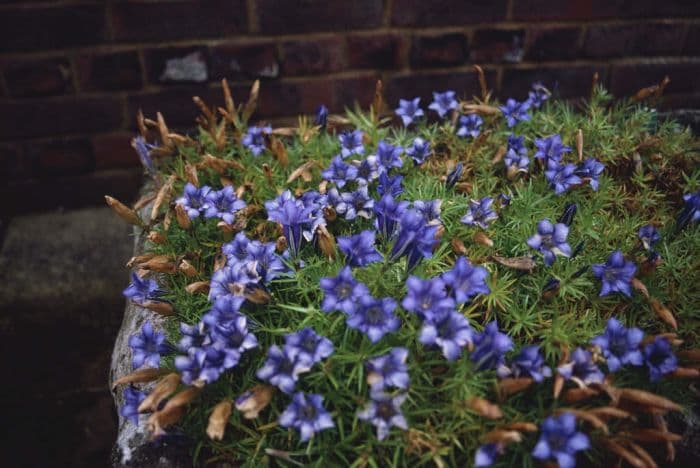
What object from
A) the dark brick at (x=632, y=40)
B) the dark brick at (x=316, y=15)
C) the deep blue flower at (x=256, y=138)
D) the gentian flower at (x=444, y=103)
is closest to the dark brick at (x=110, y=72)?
the dark brick at (x=316, y=15)

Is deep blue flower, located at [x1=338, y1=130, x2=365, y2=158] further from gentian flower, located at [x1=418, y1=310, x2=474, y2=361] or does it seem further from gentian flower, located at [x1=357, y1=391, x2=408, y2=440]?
gentian flower, located at [x1=357, y1=391, x2=408, y2=440]

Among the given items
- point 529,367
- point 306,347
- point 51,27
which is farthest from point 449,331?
point 51,27

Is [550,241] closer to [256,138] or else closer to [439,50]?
[256,138]

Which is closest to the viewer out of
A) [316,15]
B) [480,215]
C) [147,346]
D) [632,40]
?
[147,346]

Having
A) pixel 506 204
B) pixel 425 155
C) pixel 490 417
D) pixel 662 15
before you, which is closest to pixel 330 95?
pixel 425 155

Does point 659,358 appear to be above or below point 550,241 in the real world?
below

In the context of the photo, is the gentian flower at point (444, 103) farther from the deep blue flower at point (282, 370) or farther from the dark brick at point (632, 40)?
the deep blue flower at point (282, 370)

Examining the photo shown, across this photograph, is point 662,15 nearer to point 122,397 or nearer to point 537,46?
point 537,46

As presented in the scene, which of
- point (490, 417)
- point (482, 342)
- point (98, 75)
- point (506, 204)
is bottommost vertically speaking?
point (490, 417)
